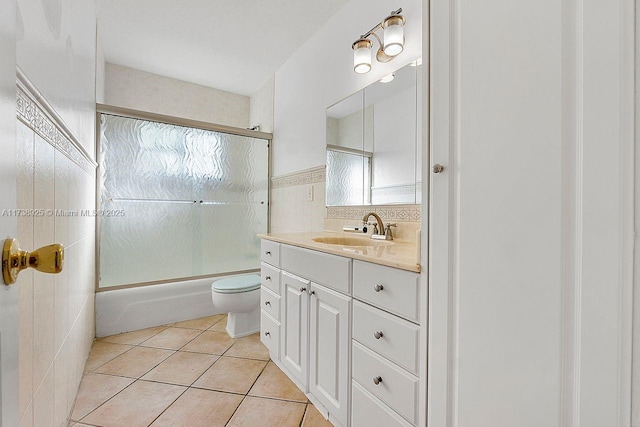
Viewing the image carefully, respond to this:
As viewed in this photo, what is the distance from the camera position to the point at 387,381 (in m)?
0.98

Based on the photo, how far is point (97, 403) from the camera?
1.46 metres

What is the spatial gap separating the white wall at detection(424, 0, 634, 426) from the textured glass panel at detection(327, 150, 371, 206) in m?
1.03

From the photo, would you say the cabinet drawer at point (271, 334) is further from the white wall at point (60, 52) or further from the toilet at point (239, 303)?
the white wall at point (60, 52)

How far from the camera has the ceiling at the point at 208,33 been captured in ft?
6.76

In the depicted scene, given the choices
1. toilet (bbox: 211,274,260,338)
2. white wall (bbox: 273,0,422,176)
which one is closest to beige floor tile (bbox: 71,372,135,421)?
toilet (bbox: 211,274,260,338)

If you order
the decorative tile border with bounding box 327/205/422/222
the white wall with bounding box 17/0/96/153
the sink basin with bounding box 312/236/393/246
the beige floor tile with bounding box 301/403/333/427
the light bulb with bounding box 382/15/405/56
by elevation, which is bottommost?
the beige floor tile with bounding box 301/403/333/427

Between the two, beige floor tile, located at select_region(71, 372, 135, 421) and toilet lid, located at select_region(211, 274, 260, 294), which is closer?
beige floor tile, located at select_region(71, 372, 135, 421)

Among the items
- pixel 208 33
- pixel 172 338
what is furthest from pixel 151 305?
pixel 208 33

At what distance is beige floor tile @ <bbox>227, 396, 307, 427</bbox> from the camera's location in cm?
134

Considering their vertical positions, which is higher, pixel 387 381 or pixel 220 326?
pixel 387 381

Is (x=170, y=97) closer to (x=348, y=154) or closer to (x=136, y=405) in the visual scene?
(x=348, y=154)

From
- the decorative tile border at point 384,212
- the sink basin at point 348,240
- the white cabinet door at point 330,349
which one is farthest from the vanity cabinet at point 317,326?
the decorative tile border at point 384,212

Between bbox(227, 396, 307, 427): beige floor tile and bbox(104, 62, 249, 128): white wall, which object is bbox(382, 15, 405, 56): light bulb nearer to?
bbox(227, 396, 307, 427): beige floor tile

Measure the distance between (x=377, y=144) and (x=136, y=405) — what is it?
1.96 meters
